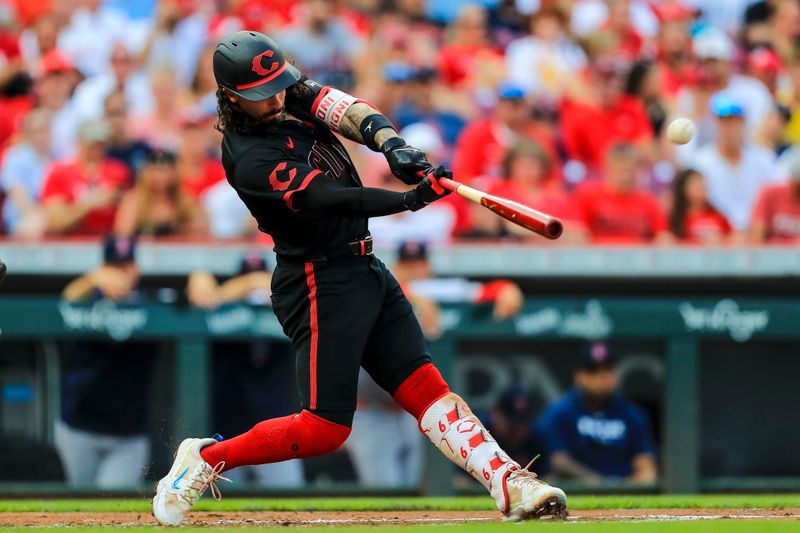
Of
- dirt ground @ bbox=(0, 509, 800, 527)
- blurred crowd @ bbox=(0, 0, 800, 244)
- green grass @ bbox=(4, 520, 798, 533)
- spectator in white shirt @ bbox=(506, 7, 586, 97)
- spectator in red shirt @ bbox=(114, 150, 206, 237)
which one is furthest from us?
spectator in white shirt @ bbox=(506, 7, 586, 97)

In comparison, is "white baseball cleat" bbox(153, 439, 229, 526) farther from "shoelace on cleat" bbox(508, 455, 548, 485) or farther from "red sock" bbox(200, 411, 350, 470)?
"shoelace on cleat" bbox(508, 455, 548, 485)

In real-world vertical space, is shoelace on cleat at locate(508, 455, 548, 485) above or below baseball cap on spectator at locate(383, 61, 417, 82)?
below

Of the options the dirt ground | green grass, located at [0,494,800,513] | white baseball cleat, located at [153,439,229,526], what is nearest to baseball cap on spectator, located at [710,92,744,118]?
green grass, located at [0,494,800,513]

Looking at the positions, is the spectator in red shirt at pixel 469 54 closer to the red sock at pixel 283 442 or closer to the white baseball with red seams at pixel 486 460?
the white baseball with red seams at pixel 486 460

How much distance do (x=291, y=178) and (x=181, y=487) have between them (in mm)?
1187

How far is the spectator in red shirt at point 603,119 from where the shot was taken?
31.5 ft

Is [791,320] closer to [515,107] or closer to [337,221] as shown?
[515,107]

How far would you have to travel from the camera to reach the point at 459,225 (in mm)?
8391

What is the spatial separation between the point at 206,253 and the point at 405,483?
5.73 ft

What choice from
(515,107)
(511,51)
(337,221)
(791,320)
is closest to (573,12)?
(511,51)

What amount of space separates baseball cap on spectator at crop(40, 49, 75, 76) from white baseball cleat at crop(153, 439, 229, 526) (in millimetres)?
5260

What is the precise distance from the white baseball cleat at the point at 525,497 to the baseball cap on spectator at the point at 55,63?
589 centimetres

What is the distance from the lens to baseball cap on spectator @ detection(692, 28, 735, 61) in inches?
406

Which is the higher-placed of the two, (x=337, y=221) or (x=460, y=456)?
(x=337, y=221)
